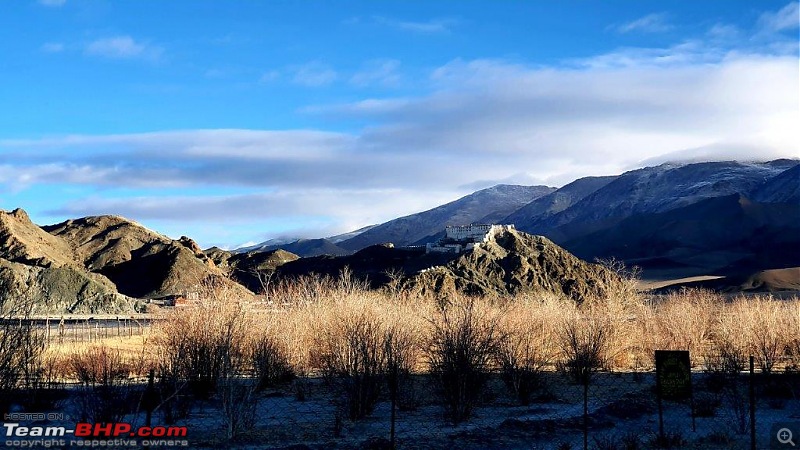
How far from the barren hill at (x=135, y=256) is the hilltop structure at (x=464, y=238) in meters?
26.0

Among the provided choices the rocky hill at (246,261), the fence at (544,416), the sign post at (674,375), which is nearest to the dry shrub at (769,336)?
the fence at (544,416)

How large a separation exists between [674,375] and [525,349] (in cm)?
1050

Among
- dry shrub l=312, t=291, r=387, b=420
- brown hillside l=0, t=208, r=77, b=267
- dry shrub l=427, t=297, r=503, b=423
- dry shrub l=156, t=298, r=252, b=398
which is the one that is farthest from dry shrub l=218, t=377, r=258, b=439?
brown hillside l=0, t=208, r=77, b=267

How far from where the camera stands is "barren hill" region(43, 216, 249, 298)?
80938 millimetres

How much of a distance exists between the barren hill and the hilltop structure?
1025 inches

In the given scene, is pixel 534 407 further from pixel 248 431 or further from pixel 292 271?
pixel 292 271

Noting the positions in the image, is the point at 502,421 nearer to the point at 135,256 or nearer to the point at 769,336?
the point at 769,336

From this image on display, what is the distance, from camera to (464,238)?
9488 centimetres

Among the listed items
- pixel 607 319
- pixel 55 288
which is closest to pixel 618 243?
pixel 55 288

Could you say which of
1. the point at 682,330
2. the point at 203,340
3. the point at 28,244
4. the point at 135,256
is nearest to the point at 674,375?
the point at 203,340

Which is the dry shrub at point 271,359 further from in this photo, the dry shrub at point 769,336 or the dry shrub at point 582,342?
the dry shrub at point 769,336

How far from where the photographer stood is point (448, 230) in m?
100

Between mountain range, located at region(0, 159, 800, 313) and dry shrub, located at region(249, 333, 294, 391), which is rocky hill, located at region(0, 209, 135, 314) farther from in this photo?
dry shrub, located at region(249, 333, 294, 391)

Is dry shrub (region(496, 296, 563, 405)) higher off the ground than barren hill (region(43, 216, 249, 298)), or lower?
lower
